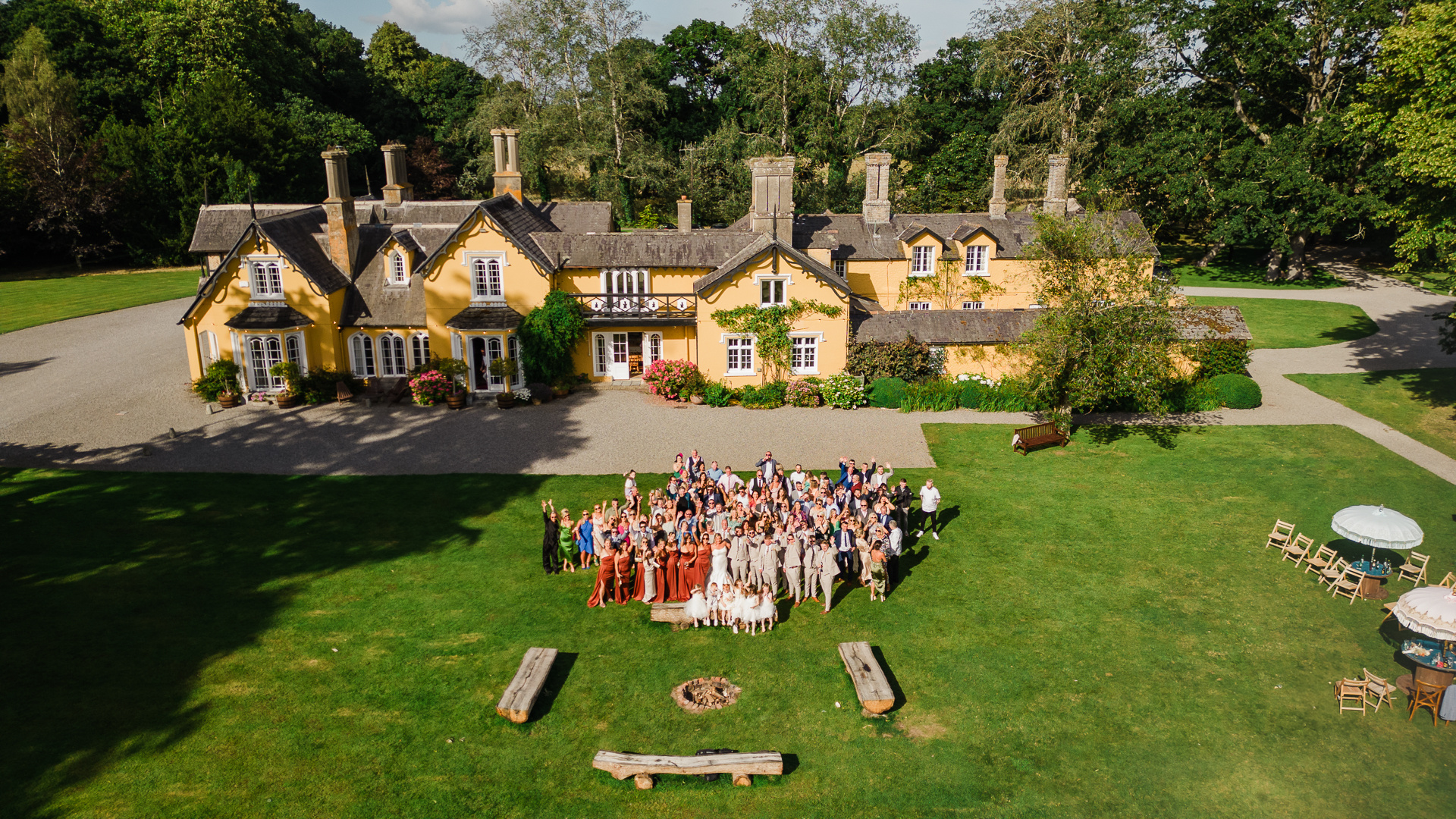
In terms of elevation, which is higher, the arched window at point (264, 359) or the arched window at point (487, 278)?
the arched window at point (487, 278)

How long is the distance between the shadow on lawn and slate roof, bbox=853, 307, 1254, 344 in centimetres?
1543

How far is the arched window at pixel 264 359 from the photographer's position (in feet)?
104

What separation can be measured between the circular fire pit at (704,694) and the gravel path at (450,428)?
1036 cm

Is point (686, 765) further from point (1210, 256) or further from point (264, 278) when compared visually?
point (1210, 256)

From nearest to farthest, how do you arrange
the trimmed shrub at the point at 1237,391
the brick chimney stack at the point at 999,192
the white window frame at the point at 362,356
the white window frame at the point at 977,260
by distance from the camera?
1. the trimmed shrub at the point at 1237,391
2. the white window frame at the point at 362,356
3. the white window frame at the point at 977,260
4. the brick chimney stack at the point at 999,192

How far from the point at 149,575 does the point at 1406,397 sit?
39.7 metres

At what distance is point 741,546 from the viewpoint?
1783 centimetres

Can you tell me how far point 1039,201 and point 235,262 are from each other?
40.1m

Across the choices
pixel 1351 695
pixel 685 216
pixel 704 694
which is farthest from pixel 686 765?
pixel 685 216

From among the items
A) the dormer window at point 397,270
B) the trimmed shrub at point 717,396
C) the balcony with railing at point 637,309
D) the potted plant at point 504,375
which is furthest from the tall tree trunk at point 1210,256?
the dormer window at point 397,270

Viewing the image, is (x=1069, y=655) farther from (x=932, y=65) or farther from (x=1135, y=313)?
(x=932, y=65)

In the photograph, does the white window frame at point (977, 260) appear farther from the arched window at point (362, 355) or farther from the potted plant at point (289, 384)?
the potted plant at point (289, 384)

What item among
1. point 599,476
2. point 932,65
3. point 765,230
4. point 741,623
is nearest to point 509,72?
point 932,65

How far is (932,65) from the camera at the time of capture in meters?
65.2
